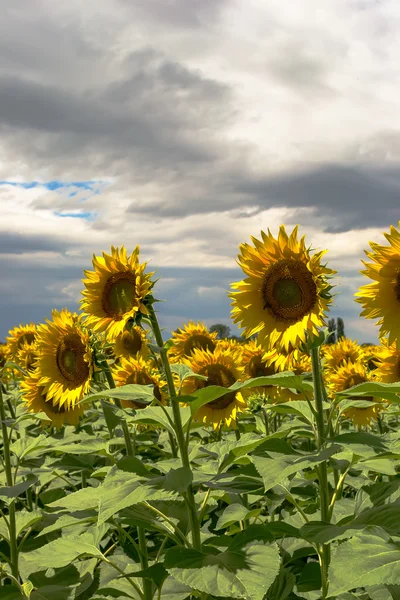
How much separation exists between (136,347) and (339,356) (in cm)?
329

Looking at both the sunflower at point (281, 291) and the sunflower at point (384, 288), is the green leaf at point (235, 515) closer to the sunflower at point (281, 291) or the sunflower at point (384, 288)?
the sunflower at point (281, 291)

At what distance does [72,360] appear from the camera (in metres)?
4.76

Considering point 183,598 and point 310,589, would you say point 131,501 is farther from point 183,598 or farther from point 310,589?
point 310,589

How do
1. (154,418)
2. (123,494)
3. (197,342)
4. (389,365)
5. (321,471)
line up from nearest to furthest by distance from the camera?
1. (123,494)
2. (321,471)
3. (154,418)
4. (389,365)
5. (197,342)

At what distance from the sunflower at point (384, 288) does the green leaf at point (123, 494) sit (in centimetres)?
155

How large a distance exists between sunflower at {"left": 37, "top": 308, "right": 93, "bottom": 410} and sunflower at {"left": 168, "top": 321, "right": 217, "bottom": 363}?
7.12ft

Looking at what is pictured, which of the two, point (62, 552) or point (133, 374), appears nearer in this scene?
point (62, 552)

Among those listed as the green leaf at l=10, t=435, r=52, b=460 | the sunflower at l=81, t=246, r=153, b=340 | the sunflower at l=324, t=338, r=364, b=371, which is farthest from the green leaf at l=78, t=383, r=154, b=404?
the sunflower at l=324, t=338, r=364, b=371

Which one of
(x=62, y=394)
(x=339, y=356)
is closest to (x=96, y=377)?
(x=62, y=394)

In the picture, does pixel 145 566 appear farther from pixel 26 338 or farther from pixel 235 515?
pixel 26 338

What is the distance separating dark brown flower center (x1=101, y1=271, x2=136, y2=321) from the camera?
3.80 meters

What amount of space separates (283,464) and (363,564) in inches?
20.9

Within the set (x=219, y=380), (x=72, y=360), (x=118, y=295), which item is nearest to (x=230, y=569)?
(x=118, y=295)

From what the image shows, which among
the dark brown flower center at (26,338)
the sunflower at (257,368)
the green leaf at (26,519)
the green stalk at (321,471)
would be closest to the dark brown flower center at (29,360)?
the dark brown flower center at (26,338)
